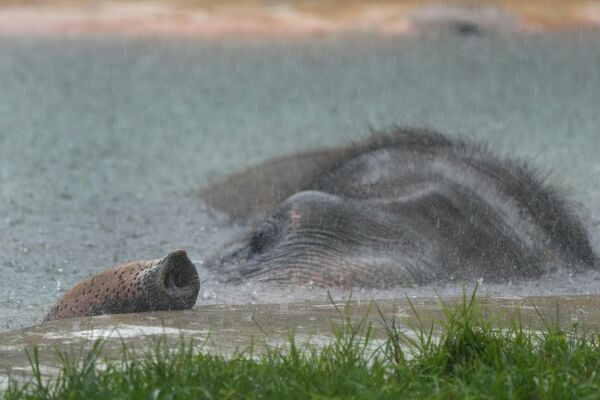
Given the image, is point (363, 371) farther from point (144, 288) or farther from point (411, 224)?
point (411, 224)

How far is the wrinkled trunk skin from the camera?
5.42 meters

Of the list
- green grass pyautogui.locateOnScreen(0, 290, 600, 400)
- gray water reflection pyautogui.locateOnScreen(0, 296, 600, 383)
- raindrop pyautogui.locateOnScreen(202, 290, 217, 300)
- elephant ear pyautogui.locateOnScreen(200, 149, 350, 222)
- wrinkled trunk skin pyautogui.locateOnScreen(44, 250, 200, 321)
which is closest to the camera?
green grass pyautogui.locateOnScreen(0, 290, 600, 400)

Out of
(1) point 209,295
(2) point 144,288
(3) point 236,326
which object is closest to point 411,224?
(1) point 209,295

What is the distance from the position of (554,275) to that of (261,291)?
73.8 inches

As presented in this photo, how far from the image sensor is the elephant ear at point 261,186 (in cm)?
1040

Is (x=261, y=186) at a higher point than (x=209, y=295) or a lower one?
higher

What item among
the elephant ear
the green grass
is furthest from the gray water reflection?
the elephant ear

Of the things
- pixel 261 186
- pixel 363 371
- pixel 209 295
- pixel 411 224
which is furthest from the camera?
pixel 261 186

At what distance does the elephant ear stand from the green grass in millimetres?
4822

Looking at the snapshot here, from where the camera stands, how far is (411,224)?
7.55 metres

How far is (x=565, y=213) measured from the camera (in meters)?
8.59

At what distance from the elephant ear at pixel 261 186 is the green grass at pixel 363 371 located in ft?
15.8

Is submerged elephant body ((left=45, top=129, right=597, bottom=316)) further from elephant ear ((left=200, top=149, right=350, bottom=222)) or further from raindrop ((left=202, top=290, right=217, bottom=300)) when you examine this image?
elephant ear ((left=200, top=149, right=350, bottom=222))

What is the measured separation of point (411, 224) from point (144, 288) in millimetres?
2498
